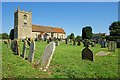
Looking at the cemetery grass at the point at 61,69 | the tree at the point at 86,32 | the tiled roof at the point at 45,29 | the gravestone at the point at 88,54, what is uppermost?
the tiled roof at the point at 45,29

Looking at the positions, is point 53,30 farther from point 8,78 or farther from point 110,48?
point 8,78

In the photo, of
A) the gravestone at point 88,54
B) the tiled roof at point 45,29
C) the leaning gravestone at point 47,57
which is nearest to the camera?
the leaning gravestone at point 47,57

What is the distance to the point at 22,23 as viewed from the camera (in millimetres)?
75125

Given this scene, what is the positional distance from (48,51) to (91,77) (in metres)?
2.82

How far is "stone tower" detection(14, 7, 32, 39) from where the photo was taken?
245ft

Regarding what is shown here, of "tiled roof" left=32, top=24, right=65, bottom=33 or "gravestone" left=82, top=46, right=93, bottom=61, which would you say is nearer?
"gravestone" left=82, top=46, right=93, bottom=61

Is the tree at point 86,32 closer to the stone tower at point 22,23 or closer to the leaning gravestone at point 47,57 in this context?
the stone tower at point 22,23

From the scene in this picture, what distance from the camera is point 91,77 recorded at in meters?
7.13

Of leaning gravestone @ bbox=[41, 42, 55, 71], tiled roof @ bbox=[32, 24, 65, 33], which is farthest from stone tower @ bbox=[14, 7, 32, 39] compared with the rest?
leaning gravestone @ bbox=[41, 42, 55, 71]

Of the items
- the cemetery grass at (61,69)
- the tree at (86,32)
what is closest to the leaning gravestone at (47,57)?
the cemetery grass at (61,69)

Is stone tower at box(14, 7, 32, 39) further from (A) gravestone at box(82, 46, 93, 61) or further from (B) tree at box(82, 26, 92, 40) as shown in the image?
(A) gravestone at box(82, 46, 93, 61)

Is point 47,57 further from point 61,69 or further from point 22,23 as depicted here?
point 22,23

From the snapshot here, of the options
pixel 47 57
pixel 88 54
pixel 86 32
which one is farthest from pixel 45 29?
pixel 47 57

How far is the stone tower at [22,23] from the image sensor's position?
245 ft
